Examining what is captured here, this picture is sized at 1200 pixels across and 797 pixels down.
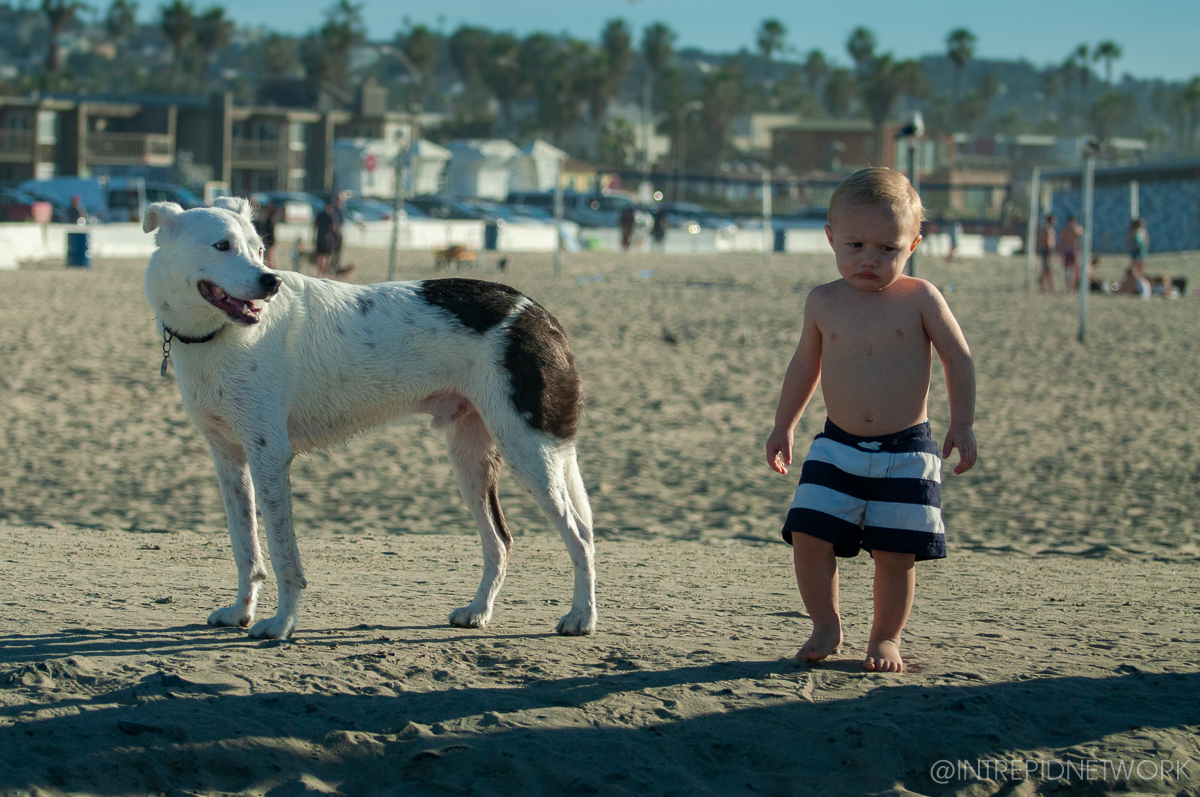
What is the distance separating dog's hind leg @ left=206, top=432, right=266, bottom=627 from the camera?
16.0 feet

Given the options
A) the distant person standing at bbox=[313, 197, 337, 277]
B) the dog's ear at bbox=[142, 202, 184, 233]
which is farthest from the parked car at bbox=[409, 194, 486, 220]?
the dog's ear at bbox=[142, 202, 184, 233]

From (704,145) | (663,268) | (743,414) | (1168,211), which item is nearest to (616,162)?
(704,145)

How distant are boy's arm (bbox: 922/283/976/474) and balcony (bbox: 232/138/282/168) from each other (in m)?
76.8

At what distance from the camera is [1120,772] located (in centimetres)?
361

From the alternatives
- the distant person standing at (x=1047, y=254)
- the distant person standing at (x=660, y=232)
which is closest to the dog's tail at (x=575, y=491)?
the distant person standing at (x=1047, y=254)

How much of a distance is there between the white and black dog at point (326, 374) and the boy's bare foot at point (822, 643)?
0.92 metres

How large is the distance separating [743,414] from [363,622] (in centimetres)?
726

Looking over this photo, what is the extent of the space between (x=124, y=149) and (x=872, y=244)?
73830mm

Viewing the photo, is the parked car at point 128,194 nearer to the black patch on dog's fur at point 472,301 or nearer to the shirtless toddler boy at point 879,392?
the black patch on dog's fur at point 472,301

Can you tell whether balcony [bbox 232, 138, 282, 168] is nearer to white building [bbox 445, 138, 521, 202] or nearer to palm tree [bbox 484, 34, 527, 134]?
white building [bbox 445, 138, 521, 202]

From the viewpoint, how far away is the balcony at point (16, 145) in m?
67.2

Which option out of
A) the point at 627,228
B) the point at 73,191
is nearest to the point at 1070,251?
the point at 627,228

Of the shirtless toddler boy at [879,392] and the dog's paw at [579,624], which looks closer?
the shirtless toddler boy at [879,392]

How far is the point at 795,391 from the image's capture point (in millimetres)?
4469
